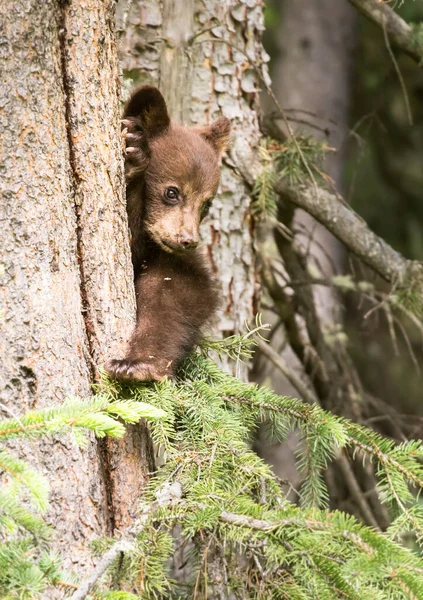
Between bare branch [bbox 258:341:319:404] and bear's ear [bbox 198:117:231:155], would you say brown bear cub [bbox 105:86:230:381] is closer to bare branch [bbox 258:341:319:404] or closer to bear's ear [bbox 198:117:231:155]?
bear's ear [bbox 198:117:231:155]

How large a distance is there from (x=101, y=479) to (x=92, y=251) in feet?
2.31

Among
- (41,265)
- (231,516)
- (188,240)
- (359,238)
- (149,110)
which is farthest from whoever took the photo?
(359,238)

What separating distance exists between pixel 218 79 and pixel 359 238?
117 cm

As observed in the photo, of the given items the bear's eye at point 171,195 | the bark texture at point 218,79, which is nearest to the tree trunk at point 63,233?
the bear's eye at point 171,195

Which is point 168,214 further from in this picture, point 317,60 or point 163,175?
point 317,60

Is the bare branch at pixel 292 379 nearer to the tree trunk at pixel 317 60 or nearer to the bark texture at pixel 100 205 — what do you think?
the bark texture at pixel 100 205

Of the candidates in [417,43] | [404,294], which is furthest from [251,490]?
[417,43]

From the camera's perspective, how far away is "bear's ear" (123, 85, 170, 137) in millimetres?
3164

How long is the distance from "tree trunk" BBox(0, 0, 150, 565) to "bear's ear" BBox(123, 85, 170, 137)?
62 cm

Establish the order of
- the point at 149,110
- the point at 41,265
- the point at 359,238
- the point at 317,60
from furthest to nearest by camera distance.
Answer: the point at 317,60
the point at 359,238
the point at 149,110
the point at 41,265

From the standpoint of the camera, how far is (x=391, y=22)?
3.94 m

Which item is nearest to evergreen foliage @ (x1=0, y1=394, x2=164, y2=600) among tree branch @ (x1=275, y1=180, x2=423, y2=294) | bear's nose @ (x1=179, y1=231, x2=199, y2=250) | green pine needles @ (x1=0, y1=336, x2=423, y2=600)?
green pine needles @ (x1=0, y1=336, x2=423, y2=600)

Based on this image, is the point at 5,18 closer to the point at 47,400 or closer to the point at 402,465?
the point at 47,400

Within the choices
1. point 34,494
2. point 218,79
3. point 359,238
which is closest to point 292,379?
point 359,238
